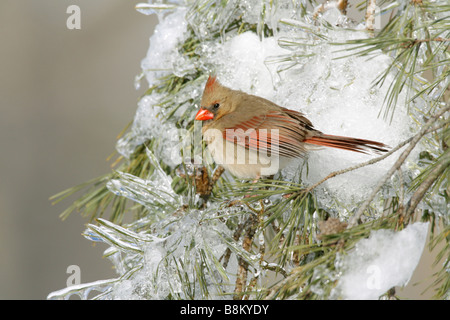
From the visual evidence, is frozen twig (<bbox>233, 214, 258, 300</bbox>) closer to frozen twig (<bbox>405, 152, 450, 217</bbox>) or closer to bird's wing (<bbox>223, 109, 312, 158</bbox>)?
bird's wing (<bbox>223, 109, 312, 158</bbox>)

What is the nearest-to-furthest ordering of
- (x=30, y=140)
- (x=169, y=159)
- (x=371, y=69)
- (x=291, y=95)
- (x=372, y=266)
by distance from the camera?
(x=372, y=266)
(x=371, y=69)
(x=291, y=95)
(x=169, y=159)
(x=30, y=140)

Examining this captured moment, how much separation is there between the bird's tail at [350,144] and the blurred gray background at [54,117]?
7.84 ft

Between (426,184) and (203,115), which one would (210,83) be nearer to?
(203,115)

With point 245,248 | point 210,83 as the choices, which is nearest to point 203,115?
point 210,83

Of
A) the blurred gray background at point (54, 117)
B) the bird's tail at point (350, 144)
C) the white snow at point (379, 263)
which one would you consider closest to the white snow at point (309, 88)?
the bird's tail at point (350, 144)

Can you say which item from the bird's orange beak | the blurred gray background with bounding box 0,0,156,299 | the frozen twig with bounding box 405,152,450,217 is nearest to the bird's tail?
the frozen twig with bounding box 405,152,450,217

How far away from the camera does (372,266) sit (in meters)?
0.71

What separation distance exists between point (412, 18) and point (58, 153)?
2.92 meters

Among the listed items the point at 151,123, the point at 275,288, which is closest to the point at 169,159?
the point at 151,123

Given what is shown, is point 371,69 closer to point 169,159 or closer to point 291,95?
point 291,95

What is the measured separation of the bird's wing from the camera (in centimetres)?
128

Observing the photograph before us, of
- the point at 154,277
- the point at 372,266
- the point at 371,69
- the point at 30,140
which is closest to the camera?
the point at 372,266

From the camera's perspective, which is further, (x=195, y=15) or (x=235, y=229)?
(x=195, y=15)

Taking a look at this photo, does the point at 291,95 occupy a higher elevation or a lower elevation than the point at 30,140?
higher
